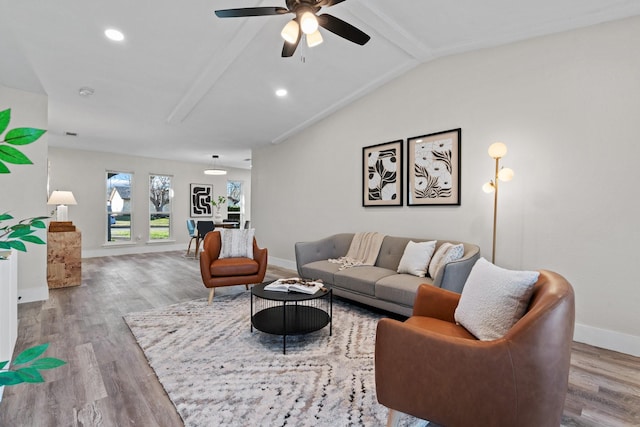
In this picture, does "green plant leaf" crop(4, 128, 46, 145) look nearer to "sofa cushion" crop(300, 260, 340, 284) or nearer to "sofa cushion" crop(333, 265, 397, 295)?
"sofa cushion" crop(333, 265, 397, 295)

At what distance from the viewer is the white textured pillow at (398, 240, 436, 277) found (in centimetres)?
340

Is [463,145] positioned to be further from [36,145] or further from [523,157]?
[36,145]

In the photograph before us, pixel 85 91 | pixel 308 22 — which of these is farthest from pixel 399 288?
pixel 85 91

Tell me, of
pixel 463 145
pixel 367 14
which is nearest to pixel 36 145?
pixel 367 14

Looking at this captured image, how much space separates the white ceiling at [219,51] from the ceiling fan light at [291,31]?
24.5 inches

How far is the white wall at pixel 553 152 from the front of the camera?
8.70 feet

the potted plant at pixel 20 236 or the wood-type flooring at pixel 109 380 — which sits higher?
the potted plant at pixel 20 236

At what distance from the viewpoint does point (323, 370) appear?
7.47 ft

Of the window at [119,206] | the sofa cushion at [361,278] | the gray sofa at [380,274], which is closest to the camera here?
the gray sofa at [380,274]

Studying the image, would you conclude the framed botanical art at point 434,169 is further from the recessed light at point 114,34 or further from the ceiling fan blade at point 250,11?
the recessed light at point 114,34

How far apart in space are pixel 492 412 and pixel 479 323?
46 centimetres

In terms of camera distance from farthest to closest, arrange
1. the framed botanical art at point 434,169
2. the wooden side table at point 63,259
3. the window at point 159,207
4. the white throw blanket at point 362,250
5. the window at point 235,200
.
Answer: the window at point 235,200 → the window at point 159,207 → the wooden side table at point 63,259 → the white throw blanket at point 362,250 → the framed botanical art at point 434,169

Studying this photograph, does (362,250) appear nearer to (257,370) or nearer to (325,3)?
(257,370)

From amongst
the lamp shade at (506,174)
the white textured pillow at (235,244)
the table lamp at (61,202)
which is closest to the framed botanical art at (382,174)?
the lamp shade at (506,174)
